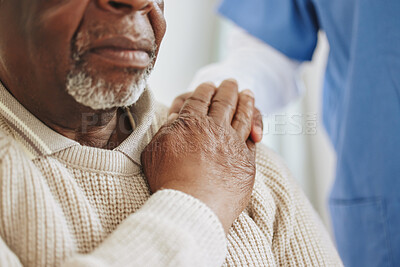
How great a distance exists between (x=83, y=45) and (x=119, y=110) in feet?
0.66

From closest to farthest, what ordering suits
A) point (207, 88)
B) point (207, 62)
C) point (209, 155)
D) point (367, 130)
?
point (209, 155) → point (207, 88) → point (367, 130) → point (207, 62)

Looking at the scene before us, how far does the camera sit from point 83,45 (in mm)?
480

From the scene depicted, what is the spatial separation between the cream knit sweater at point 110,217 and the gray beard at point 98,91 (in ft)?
0.23

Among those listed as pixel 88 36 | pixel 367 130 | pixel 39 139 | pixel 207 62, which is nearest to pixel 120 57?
pixel 88 36

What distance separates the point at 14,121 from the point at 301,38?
0.74 meters

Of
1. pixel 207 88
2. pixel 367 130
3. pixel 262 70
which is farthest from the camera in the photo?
pixel 262 70

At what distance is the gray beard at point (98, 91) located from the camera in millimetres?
491

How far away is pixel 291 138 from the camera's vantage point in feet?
5.05

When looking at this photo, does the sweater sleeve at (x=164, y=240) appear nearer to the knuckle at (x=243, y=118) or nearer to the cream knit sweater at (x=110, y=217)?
the cream knit sweater at (x=110, y=217)

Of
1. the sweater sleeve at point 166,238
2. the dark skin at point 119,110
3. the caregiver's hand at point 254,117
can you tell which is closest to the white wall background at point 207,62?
the caregiver's hand at point 254,117

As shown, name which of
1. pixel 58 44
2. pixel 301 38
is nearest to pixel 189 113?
pixel 58 44

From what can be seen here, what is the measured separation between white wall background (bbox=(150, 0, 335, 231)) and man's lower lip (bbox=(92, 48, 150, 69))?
0.86 ft

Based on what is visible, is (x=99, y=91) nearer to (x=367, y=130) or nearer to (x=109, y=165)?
(x=109, y=165)

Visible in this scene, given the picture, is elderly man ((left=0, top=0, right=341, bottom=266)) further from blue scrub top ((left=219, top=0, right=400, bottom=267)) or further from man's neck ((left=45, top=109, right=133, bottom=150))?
blue scrub top ((left=219, top=0, right=400, bottom=267))
